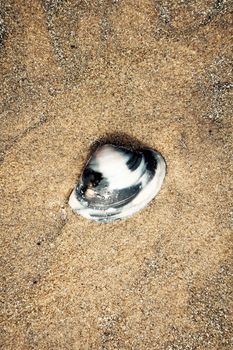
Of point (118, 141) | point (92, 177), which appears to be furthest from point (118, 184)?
point (118, 141)

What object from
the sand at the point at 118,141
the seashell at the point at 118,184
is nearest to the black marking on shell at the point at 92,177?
the seashell at the point at 118,184

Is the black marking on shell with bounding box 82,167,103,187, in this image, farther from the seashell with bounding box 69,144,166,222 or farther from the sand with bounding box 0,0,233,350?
the sand with bounding box 0,0,233,350

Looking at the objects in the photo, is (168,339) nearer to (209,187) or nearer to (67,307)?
(67,307)

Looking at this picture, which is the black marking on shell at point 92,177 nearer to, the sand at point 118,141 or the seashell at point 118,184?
the seashell at point 118,184

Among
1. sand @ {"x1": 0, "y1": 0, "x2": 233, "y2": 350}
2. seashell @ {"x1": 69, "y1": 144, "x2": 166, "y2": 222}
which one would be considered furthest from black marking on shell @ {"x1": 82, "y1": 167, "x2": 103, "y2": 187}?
sand @ {"x1": 0, "y1": 0, "x2": 233, "y2": 350}
